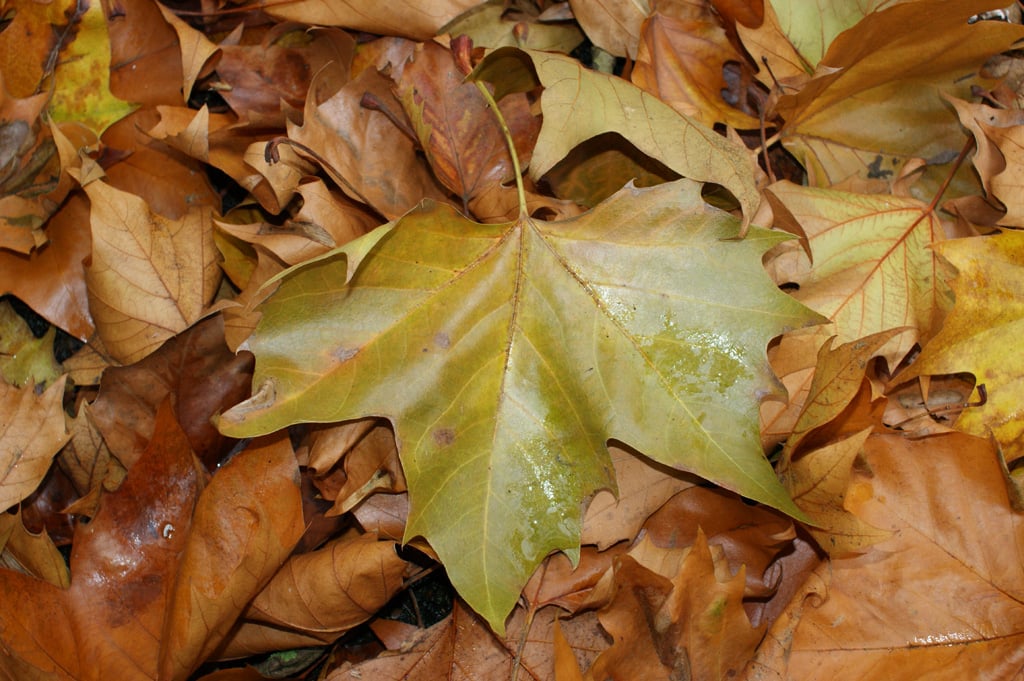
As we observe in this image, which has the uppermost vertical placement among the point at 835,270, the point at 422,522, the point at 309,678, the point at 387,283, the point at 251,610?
the point at 387,283

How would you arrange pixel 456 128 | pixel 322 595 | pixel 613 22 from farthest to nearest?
pixel 613 22 < pixel 456 128 < pixel 322 595

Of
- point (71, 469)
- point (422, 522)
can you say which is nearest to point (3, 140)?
point (71, 469)

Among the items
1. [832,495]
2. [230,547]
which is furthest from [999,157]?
[230,547]

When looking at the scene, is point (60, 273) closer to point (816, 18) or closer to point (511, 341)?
point (511, 341)

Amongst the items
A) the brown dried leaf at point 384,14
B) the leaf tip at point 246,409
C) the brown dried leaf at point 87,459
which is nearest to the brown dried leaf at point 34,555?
the brown dried leaf at point 87,459

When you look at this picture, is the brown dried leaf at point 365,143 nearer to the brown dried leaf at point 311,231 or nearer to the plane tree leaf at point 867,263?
the brown dried leaf at point 311,231

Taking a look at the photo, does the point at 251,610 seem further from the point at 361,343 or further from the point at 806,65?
the point at 806,65

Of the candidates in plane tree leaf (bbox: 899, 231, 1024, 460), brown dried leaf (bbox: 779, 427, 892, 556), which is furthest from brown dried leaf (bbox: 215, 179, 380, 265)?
plane tree leaf (bbox: 899, 231, 1024, 460)

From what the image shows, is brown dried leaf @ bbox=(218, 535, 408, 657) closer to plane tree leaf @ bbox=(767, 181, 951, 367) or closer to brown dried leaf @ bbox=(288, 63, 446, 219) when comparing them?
brown dried leaf @ bbox=(288, 63, 446, 219)
